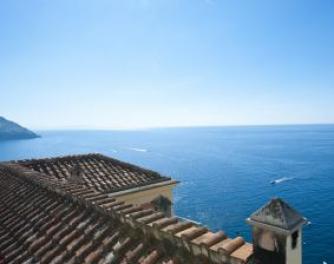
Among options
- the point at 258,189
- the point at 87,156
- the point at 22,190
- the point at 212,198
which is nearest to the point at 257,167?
the point at 258,189

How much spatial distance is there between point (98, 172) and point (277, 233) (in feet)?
35.9

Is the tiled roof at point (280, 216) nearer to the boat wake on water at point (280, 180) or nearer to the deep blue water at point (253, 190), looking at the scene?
the deep blue water at point (253, 190)

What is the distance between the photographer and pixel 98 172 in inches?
533

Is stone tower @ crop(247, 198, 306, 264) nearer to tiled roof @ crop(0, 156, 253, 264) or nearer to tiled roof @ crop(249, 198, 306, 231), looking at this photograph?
tiled roof @ crop(249, 198, 306, 231)

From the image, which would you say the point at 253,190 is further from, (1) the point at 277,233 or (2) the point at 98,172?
(1) the point at 277,233

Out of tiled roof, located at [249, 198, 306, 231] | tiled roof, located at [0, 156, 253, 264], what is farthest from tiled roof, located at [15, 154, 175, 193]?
tiled roof, located at [249, 198, 306, 231]

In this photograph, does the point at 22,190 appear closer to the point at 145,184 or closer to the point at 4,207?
the point at 4,207

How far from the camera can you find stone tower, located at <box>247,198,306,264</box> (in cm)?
350

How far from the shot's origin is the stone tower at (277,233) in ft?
11.5

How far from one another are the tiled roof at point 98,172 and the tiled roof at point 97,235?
13.6 ft

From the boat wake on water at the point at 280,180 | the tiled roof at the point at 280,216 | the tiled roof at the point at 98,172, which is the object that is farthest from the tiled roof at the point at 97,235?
the boat wake on water at the point at 280,180

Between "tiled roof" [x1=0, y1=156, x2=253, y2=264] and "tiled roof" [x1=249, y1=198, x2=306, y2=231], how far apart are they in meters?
0.55

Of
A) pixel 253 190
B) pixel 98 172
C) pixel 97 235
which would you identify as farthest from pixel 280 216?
pixel 253 190

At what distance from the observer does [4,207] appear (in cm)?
817
